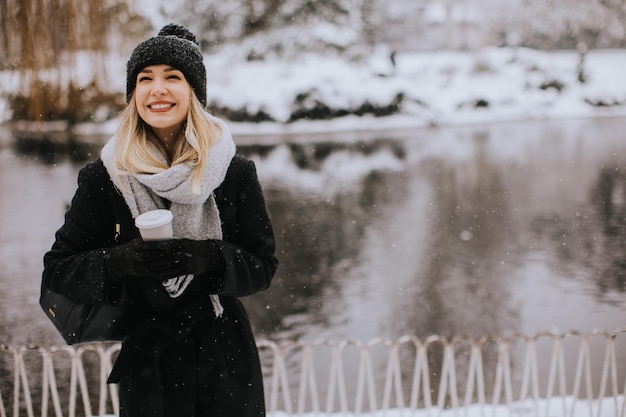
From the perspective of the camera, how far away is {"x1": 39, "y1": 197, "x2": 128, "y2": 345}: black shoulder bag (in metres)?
1.82

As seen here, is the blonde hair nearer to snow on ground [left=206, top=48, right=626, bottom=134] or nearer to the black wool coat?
the black wool coat

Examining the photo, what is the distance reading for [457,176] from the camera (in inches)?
615

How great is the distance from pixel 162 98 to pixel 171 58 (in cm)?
12

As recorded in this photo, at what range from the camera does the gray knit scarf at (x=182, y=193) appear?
1747 millimetres

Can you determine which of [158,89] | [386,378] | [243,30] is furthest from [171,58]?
[243,30]

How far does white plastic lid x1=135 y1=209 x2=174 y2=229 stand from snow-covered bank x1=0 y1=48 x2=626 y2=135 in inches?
851

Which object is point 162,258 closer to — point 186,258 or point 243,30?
point 186,258

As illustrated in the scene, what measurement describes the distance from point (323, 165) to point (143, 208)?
1565cm

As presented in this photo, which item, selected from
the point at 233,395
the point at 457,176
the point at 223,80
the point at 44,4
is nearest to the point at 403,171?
the point at 457,176

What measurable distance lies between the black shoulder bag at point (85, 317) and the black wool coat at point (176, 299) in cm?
3

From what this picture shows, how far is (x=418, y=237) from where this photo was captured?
10750 mm

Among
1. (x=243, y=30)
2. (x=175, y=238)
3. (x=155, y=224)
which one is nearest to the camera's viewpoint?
(x=155, y=224)

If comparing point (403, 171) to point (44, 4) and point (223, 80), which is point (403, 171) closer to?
point (223, 80)

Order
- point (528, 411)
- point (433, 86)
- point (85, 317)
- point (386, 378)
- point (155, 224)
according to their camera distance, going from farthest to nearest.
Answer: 1. point (433, 86)
2. point (386, 378)
3. point (528, 411)
4. point (85, 317)
5. point (155, 224)
